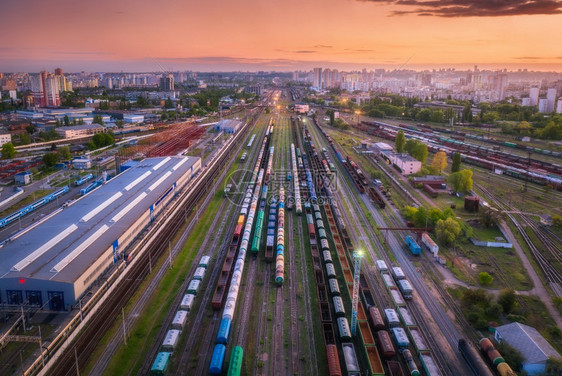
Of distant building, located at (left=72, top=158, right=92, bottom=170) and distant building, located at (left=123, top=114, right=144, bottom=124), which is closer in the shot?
distant building, located at (left=72, top=158, right=92, bottom=170)

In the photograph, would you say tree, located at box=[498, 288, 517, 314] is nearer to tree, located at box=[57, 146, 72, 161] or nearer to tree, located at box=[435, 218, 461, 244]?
tree, located at box=[435, 218, 461, 244]

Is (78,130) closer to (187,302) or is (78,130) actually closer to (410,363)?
(187,302)

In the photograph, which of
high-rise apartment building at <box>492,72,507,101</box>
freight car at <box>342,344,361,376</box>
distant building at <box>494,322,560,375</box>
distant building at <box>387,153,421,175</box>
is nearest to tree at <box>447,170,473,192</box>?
distant building at <box>387,153,421,175</box>

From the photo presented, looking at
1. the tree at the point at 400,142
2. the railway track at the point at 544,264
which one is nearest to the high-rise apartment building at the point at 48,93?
the tree at the point at 400,142

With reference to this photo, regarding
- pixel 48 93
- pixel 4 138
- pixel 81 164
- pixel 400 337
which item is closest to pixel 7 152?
pixel 4 138

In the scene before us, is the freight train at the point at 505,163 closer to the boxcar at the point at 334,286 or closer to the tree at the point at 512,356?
the tree at the point at 512,356
